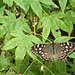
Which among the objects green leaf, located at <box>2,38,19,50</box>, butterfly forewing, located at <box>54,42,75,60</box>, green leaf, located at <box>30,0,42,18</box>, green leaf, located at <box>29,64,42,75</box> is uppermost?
green leaf, located at <box>30,0,42,18</box>

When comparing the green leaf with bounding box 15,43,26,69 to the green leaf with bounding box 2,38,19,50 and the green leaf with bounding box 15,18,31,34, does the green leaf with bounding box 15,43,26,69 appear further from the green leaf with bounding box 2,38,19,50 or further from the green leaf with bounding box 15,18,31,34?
the green leaf with bounding box 15,18,31,34

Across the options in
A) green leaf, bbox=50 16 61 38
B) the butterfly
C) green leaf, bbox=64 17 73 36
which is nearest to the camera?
the butterfly

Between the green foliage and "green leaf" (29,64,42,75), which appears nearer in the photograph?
the green foliage

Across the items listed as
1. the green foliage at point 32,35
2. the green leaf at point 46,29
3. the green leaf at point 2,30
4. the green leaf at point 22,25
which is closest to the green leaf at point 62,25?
the green foliage at point 32,35

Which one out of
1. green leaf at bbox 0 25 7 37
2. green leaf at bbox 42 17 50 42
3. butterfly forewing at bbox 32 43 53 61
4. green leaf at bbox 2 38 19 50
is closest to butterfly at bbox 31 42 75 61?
butterfly forewing at bbox 32 43 53 61

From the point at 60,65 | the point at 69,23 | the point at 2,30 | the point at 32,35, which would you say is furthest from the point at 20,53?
the point at 69,23

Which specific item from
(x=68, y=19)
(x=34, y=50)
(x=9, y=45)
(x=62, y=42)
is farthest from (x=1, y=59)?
(x=68, y=19)

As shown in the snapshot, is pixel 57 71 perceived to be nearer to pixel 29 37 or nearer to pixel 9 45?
pixel 29 37
